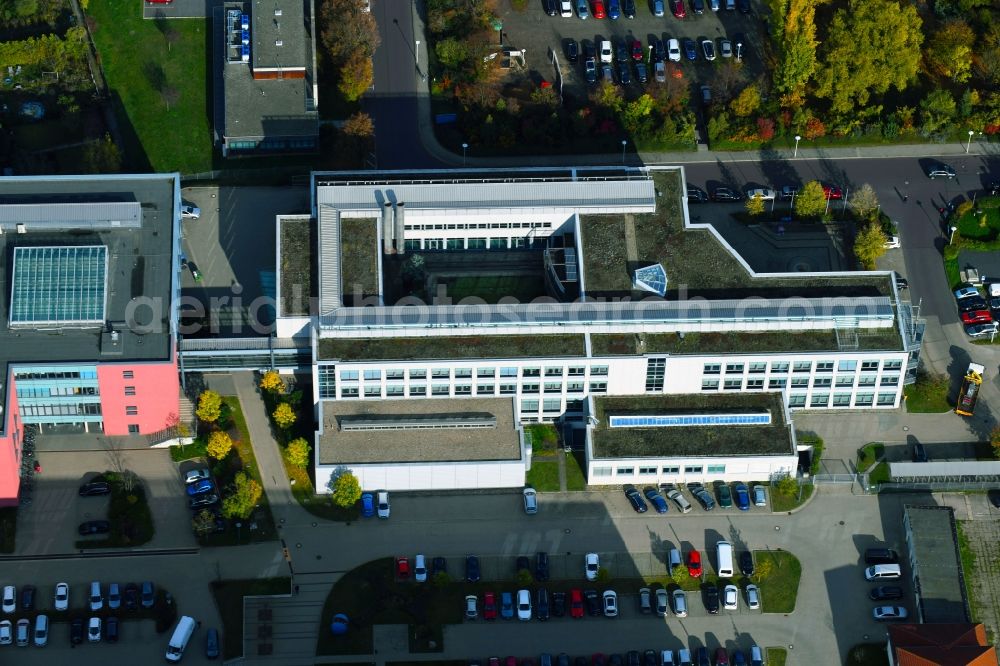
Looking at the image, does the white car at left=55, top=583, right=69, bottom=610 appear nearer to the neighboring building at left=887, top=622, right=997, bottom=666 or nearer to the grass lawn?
the grass lawn

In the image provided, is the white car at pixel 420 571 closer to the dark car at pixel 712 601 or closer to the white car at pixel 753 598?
the dark car at pixel 712 601

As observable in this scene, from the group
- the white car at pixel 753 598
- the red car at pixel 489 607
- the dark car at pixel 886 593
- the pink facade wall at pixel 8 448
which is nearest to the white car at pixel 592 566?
the red car at pixel 489 607

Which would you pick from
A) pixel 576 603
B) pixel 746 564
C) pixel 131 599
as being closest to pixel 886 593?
pixel 746 564

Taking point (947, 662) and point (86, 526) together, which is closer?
point (947, 662)

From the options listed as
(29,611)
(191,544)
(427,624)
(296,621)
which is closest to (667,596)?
(427,624)

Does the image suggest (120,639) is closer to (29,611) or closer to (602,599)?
(29,611)

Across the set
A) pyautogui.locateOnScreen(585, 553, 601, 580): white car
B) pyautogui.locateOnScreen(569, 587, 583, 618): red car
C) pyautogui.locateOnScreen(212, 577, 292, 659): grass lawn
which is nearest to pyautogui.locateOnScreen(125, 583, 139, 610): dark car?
pyautogui.locateOnScreen(212, 577, 292, 659): grass lawn
